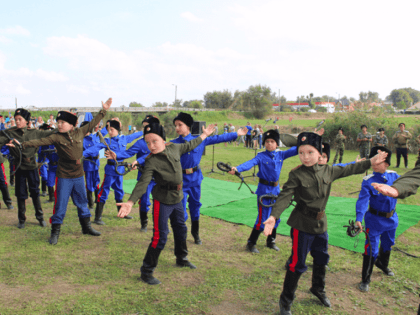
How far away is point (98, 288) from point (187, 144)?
216 cm

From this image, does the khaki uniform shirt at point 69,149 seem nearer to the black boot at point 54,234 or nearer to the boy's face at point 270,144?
the black boot at point 54,234

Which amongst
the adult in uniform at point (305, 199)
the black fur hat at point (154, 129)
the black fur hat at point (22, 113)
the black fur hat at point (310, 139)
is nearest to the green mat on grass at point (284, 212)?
the adult in uniform at point (305, 199)

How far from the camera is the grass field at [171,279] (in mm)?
3465

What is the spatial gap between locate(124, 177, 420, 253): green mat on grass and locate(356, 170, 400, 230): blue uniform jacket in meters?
1.33

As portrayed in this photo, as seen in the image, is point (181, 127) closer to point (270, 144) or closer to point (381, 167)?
point (270, 144)

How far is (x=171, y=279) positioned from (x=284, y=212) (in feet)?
12.8

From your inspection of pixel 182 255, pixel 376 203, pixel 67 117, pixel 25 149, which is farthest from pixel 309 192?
pixel 25 149

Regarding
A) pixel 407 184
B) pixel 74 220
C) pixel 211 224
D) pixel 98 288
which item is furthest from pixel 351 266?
pixel 74 220

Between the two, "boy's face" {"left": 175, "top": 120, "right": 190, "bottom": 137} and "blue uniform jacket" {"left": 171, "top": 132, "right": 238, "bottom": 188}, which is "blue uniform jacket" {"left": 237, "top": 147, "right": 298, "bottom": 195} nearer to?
"blue uniform jacket" {"left": 171, "top": 132, "right": 238, "bottom": 188}

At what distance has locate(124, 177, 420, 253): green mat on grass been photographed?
5.86m

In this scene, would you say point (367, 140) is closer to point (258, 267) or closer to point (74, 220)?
point (258, 267)

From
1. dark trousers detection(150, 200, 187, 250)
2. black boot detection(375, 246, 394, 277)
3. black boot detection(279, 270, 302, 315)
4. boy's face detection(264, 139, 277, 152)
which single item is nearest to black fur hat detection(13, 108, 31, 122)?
dark trousers detection(150, 200, 187, 250)

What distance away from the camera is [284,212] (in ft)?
23.9

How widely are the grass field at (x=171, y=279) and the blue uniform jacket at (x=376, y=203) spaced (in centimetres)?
84
